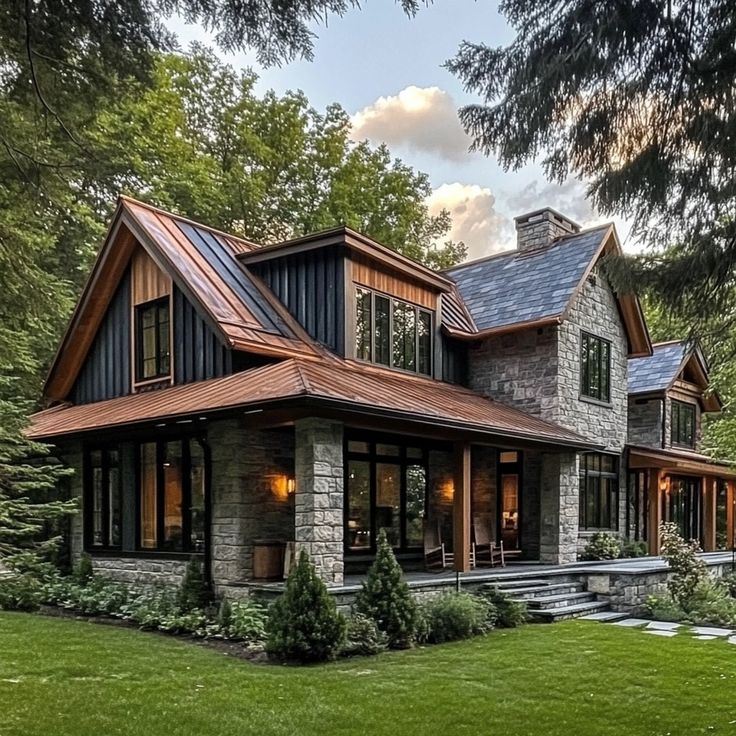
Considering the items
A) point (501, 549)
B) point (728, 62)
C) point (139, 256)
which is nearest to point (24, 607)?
point (139, 256)

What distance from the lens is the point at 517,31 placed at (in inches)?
227

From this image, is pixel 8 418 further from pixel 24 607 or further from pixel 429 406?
pixel 429 406

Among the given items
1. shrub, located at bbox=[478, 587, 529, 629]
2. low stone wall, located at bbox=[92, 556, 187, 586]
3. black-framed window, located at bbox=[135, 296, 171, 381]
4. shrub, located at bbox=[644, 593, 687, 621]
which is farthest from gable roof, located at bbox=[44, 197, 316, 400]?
shrub, located at bbox=[644, 593, 687, 621]

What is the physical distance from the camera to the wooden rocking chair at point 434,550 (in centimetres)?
1290

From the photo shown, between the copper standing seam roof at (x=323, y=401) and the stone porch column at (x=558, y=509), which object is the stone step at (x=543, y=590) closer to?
the stone porch column at (x=558, y=509)

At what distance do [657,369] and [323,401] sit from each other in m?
13.8

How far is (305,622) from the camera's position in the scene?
8.17 meters

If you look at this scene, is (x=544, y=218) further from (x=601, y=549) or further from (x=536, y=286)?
(x=601, y=549)

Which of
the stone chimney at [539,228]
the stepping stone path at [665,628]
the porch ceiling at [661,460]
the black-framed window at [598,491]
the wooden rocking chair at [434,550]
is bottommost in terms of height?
the stepping stone path at [665,628]

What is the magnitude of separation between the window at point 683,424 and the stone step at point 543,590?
8968mm

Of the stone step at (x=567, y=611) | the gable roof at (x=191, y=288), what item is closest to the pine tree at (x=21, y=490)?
the gable roof at (x=191, y=288)

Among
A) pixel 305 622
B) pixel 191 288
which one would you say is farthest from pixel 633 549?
pixel 191 288

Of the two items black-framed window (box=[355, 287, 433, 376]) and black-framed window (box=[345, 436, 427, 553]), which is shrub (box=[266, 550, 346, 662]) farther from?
black-framed window (box=[355, 287, 433, 376])

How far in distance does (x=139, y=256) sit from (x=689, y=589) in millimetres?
10865
